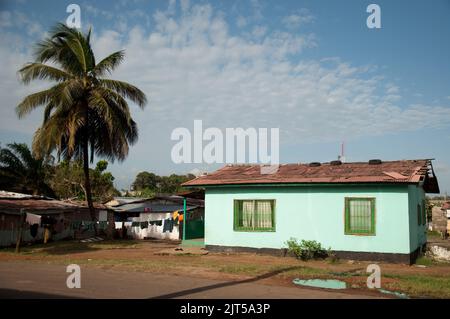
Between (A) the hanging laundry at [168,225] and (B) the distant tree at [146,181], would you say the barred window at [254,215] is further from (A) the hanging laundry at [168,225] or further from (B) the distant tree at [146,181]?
(B) the distant tree at [146,181]

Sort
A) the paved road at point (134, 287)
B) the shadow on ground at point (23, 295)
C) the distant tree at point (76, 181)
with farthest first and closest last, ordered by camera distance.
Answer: the distant tree at point (76, 181)
the paved road at point (134, 287)
the shadow on ground at point (23, 295)

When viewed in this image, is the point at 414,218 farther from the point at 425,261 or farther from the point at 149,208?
the point at 149,208

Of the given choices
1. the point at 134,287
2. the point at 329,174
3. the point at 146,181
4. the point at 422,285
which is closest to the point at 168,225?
the point at 329,174

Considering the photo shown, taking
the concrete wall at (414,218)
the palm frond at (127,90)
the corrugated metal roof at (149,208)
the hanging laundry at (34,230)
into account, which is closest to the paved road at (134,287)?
the concrete wall at (414,218)

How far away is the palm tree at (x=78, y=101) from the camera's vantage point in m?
21.9

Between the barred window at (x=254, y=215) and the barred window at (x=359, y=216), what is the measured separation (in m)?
2.79

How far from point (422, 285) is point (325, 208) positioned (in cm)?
549

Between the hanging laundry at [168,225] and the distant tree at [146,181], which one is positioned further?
the distant tree at [146,181]

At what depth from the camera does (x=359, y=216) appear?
48.7ft

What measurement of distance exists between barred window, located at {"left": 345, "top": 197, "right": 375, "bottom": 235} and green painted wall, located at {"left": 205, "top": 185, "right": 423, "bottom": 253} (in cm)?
15

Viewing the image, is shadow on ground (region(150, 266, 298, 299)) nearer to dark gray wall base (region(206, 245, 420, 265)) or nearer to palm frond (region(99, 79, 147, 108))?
dark gray wall base (region(206, 245, 420, 265))

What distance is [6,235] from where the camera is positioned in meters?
20.0
